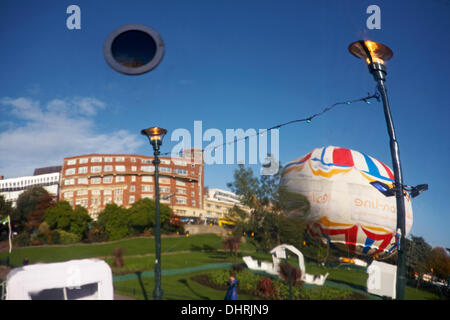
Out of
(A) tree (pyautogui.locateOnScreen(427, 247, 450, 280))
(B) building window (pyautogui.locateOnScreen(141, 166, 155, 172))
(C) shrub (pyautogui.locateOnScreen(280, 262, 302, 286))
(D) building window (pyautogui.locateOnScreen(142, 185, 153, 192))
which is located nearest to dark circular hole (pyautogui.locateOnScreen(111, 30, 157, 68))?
(B) building window (pyautogui.locateOnScreen(141, 166, 155, 172))

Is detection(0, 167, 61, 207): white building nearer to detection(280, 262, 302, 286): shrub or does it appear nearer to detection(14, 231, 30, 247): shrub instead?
detection(14, 231, 30, 247): shrub

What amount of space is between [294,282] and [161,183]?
461cm

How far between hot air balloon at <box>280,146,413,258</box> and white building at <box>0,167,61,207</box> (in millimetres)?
6522

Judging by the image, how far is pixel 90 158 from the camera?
8500mm

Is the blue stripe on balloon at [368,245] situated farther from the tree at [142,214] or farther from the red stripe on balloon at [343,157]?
the tree at [142,214]

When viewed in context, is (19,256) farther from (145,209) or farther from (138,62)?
(138,62)

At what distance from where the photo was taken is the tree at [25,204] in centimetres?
850

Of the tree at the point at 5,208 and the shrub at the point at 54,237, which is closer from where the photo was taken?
the shrub at the point at 54,237

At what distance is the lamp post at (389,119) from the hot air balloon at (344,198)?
173 inches

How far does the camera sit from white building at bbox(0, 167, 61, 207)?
8914 millimetres

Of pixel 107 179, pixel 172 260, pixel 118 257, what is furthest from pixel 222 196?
pixel 118 257

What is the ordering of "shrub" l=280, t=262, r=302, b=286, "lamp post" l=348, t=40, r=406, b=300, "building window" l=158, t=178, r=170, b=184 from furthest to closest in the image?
"building window" l=158, t=178, r=170, b=184, "shrub" l=280, t=262, r=302, b=286, "lamp post" l=348, t=40, r=406, b=300

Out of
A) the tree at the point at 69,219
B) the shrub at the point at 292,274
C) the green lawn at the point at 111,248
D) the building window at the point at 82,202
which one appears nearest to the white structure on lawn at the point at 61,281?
the green lawn at the point at 111,248

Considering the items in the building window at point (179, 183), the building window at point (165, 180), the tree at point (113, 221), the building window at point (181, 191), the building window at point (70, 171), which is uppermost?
the building window at point (70, 171)
